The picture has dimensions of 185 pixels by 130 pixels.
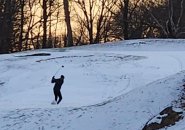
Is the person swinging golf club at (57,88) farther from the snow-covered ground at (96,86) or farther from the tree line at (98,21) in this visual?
the tree line at (98,21)

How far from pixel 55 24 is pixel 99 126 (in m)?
54.8

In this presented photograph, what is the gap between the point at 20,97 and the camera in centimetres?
2584

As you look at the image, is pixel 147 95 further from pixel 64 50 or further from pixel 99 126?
pixel 64 50

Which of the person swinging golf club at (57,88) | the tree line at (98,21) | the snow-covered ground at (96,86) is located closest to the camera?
the snow-covered ground at (96,86)

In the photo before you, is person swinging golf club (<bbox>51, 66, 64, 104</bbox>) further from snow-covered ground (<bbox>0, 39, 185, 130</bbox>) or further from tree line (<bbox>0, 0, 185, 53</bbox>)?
tree line (<bbox>0, 0, 185, 53</bbox>)

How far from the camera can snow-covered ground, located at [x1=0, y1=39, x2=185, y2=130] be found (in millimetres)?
18875

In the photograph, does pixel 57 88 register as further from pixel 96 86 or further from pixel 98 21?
pixel 98 21

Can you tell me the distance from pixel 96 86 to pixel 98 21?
1441 inches

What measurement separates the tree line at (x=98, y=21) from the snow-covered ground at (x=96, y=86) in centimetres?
1241

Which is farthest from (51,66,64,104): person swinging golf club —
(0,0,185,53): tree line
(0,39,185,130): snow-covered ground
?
(0,0,185,53): tree line

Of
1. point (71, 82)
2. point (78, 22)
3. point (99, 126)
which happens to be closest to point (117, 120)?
point (99, 126)

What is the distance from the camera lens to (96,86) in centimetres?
2792

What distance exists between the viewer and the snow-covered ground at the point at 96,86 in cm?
1888

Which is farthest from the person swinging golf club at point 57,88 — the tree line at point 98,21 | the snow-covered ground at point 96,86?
the tree line at point 98,21
